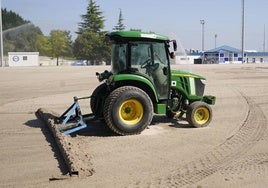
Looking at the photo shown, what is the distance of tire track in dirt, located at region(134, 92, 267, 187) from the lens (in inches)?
231

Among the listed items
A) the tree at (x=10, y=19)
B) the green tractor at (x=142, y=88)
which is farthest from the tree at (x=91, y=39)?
the green tractor at (x=142, y=88)

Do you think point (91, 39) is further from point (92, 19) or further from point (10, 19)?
point (10, 19)

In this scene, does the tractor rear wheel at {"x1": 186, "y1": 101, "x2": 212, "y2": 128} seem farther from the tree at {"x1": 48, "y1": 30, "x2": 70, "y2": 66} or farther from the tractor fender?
the tree at {"x1": 48, "y1": 30, "x2": 70, "y2": 66}

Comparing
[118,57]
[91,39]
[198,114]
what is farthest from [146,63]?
[91,39]

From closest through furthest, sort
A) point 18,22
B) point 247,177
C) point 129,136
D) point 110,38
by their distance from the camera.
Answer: point 247,177 → point 129,136 → point 110,38 → point 18,22

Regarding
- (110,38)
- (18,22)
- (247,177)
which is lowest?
(247,177)

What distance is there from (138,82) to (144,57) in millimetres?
591

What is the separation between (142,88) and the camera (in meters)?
9.29

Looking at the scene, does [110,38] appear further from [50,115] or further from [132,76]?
[50,115]

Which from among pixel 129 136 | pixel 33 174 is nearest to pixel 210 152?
pixel 129 136

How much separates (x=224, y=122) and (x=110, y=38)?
3.69m

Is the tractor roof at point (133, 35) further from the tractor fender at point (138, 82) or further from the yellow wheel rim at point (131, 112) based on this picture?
the yellow wheel rim at point (131, 112)

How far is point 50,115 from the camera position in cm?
1077

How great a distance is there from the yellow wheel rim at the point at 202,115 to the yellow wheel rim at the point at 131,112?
5.42ft
